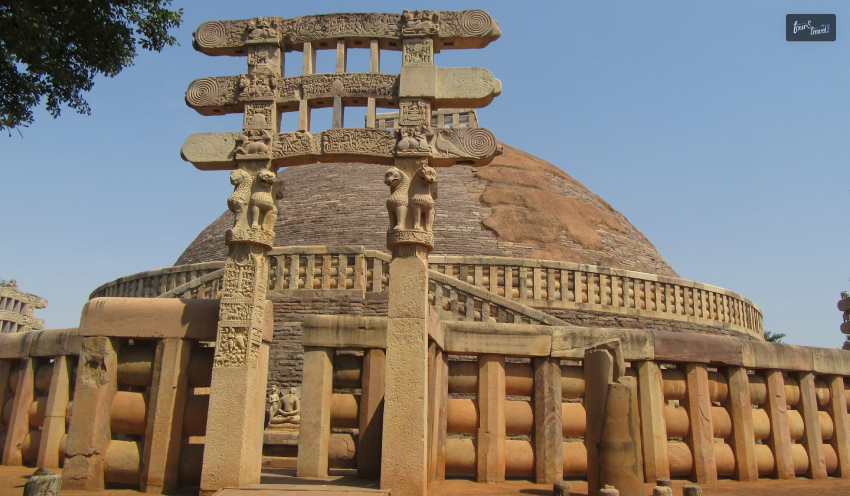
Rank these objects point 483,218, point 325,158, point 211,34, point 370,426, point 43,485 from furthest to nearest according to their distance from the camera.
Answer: point 483,218
point 211,34
point 325,158
point 370,426
point 43,485

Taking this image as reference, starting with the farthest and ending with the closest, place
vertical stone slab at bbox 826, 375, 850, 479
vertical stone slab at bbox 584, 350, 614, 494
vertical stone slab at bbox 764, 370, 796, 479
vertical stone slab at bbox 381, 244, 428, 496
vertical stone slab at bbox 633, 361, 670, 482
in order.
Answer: vertical stone slab at bbox 826, 375, 850, 479
vertical stone slab at bbox 764, 370, 796, 479
vertical stone slab at bbox 633, 361, 670, 482
vertical stone slab at bbox 381, 244, 428, 496
vertical stone slab at bbox 584, 350, 614, 494

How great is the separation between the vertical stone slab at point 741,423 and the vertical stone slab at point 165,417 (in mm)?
6327

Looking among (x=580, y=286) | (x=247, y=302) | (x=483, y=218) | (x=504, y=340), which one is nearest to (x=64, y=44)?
(x=247, y=302)

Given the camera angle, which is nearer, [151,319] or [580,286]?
[151,319]

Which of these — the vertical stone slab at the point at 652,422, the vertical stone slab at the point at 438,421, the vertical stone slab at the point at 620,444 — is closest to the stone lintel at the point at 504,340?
the vertical stone slab at the point at 438,421

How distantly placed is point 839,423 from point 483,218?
15.2m

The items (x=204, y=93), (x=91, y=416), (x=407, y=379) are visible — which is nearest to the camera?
(x=407, y=379)

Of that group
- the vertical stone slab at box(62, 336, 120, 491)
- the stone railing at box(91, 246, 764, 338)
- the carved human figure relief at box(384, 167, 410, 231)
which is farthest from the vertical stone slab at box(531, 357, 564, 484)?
the stone railing at box(91, 246, 764, 338)

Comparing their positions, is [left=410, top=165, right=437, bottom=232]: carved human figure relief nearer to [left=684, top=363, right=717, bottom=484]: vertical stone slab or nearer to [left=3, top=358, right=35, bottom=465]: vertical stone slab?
[left=684, top=363, right=717, bottom=484]: vertical stone slab

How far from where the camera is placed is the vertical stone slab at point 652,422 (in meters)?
7.92

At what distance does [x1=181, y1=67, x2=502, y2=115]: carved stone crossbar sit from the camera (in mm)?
7980

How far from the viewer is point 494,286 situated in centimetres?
1628

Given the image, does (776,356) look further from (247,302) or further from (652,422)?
(247,302)

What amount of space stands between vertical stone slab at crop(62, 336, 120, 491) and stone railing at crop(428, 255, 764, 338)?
9094 mm
